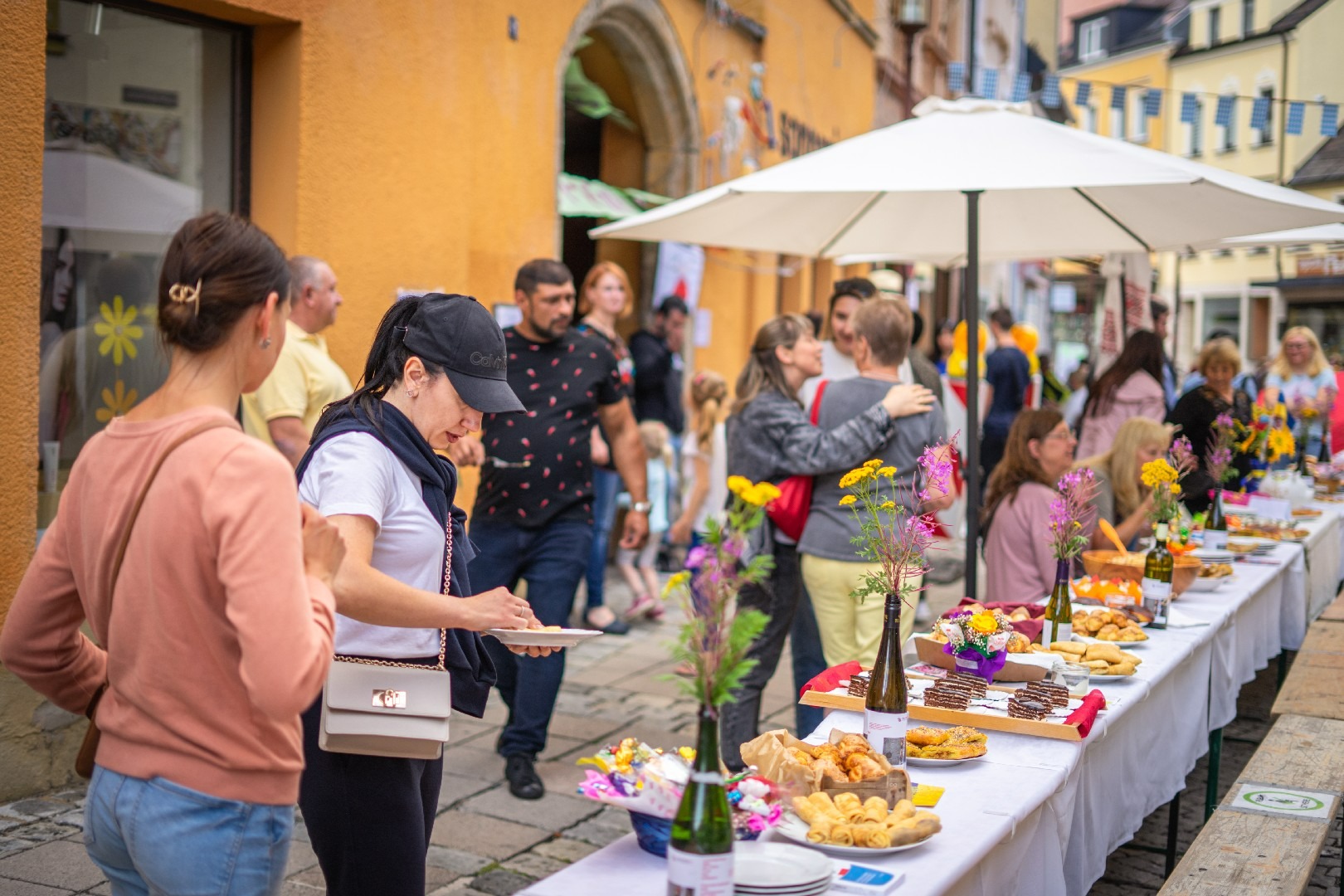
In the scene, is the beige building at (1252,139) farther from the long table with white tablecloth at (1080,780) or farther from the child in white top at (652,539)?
the long table with white tablecloth at (1080,780)

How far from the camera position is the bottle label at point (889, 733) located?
8.77ft

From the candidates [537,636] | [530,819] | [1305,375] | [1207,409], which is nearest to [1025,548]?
[530,819]

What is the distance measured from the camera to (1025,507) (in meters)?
5.17

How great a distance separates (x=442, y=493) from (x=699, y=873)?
1059 millimetres

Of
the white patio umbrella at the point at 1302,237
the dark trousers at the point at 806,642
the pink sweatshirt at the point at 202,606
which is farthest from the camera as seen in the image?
the white patio umbrella at the point at 1302,237

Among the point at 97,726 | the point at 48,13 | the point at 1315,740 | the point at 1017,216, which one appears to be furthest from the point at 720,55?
the point at 97,726

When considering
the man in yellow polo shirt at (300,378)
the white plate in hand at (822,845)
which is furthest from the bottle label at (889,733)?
the man in yellow polo shirt at (300,378)

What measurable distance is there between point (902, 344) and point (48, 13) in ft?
11.3

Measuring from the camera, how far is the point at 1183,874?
2.78 meters

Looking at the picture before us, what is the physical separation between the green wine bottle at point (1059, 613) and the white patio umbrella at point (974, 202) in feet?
4.80

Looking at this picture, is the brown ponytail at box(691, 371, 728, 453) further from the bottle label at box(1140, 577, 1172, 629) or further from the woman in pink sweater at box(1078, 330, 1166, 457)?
the bottle label at box(1140, 577, 1172, 629)

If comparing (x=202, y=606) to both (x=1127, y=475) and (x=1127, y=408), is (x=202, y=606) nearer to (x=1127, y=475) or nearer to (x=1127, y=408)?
(x=1127, y=475)

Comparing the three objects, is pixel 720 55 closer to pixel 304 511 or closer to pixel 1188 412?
pixel 1188 412

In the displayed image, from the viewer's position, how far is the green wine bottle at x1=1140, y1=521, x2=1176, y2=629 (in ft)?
13.9
